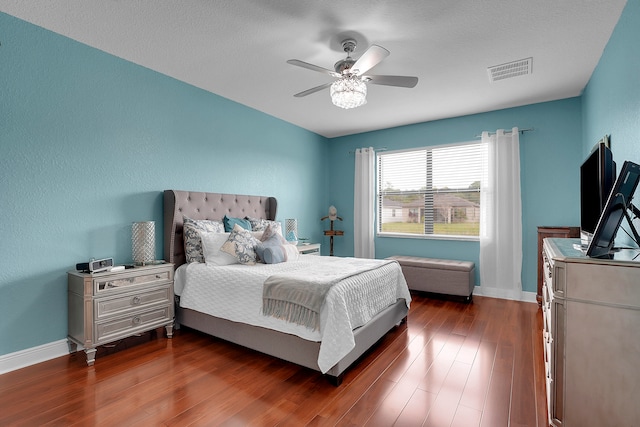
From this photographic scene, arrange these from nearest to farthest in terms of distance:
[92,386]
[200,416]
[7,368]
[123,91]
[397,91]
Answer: [200,416], [92,386], [7,368], [123,91], [397,91]

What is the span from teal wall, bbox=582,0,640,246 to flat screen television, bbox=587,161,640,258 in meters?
0.73

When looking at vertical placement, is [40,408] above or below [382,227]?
below

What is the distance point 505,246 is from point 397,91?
265cm

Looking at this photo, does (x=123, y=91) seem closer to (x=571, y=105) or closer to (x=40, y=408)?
(x=40, y=408)

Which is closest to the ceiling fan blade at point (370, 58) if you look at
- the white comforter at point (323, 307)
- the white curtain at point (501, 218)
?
the white comforter at point (323, 307)

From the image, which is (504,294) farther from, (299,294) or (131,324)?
(131,324)

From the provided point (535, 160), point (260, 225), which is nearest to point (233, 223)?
point (260, 225)

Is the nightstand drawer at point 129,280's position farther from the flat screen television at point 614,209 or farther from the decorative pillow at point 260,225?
the flat screen television at point 614,209

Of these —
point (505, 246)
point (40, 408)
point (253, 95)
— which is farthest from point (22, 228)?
point (505, 246)

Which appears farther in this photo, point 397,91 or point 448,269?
point 448,269

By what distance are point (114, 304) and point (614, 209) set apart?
11.3ft

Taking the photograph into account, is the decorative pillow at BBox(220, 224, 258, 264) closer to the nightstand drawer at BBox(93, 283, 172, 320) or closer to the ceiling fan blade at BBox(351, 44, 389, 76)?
the nightstand drawer at BBox(93, 283, 172, 320)

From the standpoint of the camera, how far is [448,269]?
4.27 metres

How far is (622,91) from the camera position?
227cm
